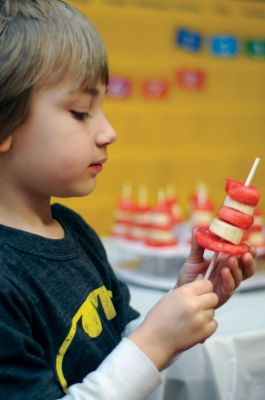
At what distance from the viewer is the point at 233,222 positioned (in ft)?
3.06

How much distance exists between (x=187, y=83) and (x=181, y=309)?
1.74 meters

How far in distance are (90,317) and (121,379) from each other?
0.48 feet

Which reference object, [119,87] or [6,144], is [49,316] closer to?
[6,144]

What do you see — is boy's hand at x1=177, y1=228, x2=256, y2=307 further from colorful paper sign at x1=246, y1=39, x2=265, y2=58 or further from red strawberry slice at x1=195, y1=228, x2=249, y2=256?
colorful paper sign at x1=246, y1=39, x2=265, y2=58

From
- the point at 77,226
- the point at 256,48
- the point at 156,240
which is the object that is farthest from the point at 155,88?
the point at 77,226

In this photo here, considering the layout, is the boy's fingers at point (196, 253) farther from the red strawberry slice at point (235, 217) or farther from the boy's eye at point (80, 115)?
the boy's eye at point (80, 115)

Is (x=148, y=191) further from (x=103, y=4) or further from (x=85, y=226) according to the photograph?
(x=85, y=226)

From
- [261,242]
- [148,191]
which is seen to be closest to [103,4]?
[148,191]

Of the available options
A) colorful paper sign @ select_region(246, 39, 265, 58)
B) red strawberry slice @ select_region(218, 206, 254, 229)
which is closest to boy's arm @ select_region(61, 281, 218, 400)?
red strawberry slice @ select_region(218, 206, 254, 229)

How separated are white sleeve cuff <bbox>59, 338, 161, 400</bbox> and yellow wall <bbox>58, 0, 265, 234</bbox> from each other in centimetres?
147

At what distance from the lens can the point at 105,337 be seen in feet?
3.18

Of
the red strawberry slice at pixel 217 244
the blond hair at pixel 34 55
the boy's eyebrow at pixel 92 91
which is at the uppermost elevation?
the blond hair at pixel 34 55

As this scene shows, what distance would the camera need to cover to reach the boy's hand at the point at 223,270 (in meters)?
0.99

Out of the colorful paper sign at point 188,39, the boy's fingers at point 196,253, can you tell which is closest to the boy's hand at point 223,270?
the boy's fingers at point 196,253
